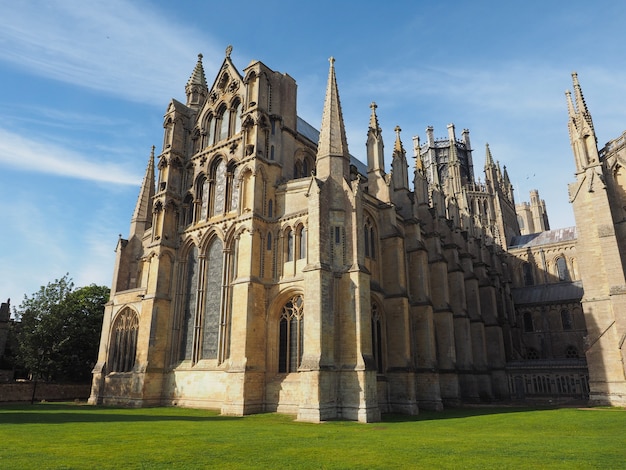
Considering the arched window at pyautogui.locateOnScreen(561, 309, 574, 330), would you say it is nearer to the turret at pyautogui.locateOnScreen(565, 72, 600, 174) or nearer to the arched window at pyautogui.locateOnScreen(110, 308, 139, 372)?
the turret at pyautogui.locateOnScreen(565, 72, 600, 174)

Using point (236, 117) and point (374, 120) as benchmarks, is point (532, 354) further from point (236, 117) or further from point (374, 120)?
point (236, 117)

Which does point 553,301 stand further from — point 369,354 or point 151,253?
point 151,253

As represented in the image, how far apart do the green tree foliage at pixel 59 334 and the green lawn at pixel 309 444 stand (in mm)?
21343

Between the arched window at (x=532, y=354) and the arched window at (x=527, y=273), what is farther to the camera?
the arched window at (x=527, y=273)

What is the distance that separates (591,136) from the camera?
31.9 m

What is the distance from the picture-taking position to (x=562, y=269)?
2196 inches

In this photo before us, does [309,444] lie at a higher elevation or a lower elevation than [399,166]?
lower

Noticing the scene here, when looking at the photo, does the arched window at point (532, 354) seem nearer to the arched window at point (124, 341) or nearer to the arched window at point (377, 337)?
the arched window at point (377, 337)

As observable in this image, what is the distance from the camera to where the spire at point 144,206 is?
1479 inches

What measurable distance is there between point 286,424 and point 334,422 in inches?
90.2

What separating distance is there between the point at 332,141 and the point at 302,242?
6.00 metres

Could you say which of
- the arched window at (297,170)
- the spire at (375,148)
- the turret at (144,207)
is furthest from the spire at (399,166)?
the turret at (144,207)

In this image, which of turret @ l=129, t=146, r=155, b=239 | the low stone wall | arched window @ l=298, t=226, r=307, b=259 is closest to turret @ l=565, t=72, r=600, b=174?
arched window @ l=298, t=226, r=307, b=259

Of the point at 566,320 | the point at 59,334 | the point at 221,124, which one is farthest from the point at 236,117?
the point at 566,320
